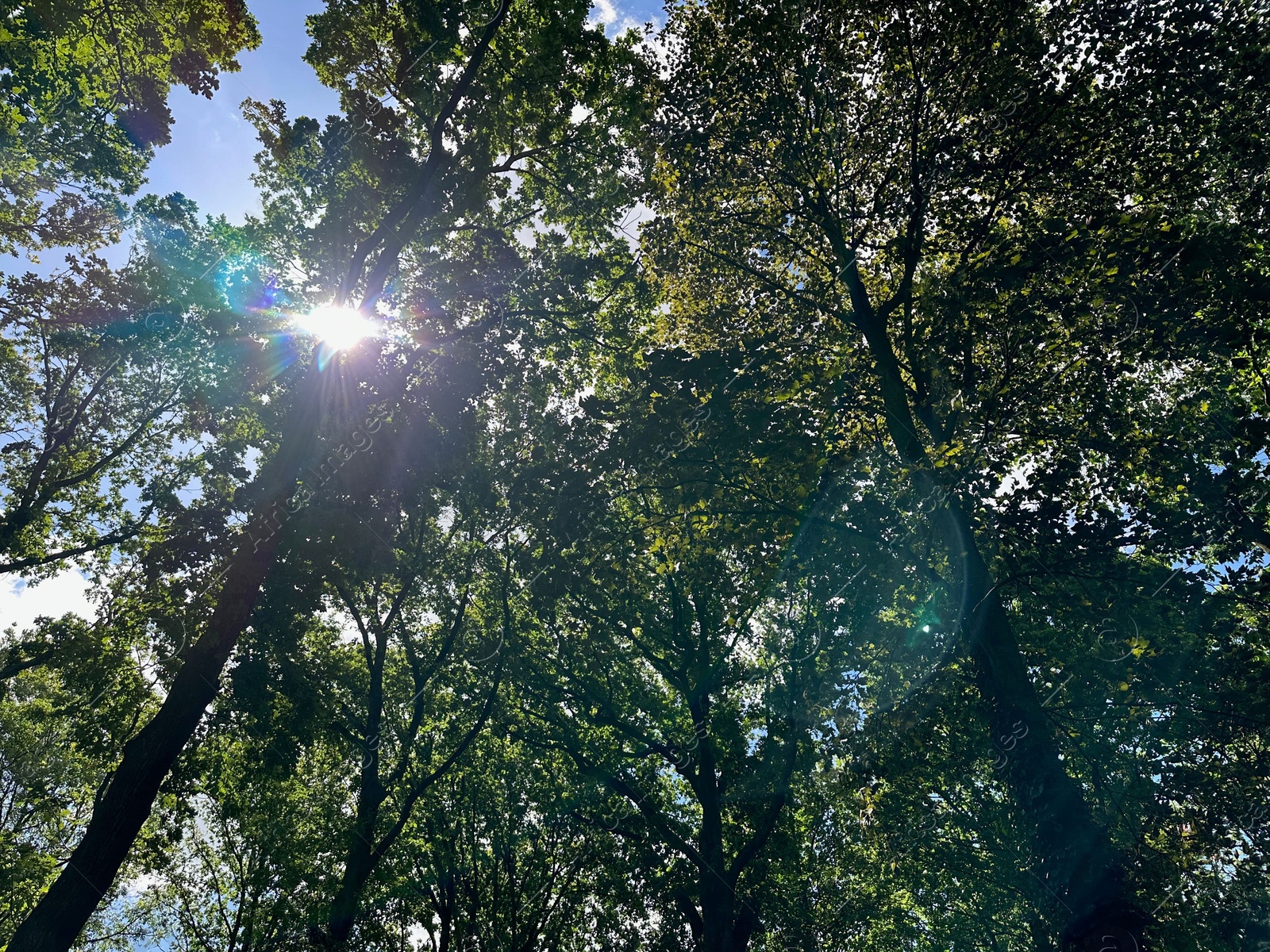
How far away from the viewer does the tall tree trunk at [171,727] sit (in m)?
7.70

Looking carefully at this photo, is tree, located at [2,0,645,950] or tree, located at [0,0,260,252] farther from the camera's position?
tree, located at [0,0,260,252]

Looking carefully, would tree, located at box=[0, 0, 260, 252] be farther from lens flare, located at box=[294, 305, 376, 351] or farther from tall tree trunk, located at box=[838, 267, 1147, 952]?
tall tree trunk, located at box=[838, 267, 1147, 952]

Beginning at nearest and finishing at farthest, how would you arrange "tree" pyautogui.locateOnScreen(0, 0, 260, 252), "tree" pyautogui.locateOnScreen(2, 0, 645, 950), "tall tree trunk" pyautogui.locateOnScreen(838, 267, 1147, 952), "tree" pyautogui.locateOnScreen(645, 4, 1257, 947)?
"tall tree trunk" pyautogui.locateOnScreen(838, 267, 1147, 952), "tree" pyautogui.locateOnScreen(2, 0, 645, 950), "tree" pyautogui.locateOnScreen(645, 4, 1257, 947), "tree" pyautogui.locateOnScreen(0, 0, 260, 252)

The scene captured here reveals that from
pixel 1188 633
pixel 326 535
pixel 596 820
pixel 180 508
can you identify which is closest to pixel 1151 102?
pixel 1188 633

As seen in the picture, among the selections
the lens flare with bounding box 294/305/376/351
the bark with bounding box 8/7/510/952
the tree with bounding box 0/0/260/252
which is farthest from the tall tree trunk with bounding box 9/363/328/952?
the tree with bounding box 0/0/260/252

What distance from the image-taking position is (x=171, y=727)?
8.75 meters

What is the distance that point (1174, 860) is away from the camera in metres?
10.9

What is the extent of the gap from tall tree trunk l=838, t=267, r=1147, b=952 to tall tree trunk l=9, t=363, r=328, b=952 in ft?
31.8

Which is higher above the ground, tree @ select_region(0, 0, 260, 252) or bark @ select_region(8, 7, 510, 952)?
tree @ select_region(0, 0, 260, 252)

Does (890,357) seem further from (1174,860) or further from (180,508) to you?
(180,508)

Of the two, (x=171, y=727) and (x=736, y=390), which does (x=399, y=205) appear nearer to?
(x=736, y=390)

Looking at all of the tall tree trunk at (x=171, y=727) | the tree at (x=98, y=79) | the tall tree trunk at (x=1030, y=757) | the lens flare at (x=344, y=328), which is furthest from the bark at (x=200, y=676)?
the tall tree trunk at (x=1030, y=757)

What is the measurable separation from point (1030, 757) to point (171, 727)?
1150 cm

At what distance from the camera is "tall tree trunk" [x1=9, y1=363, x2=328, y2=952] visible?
25.3 feet
